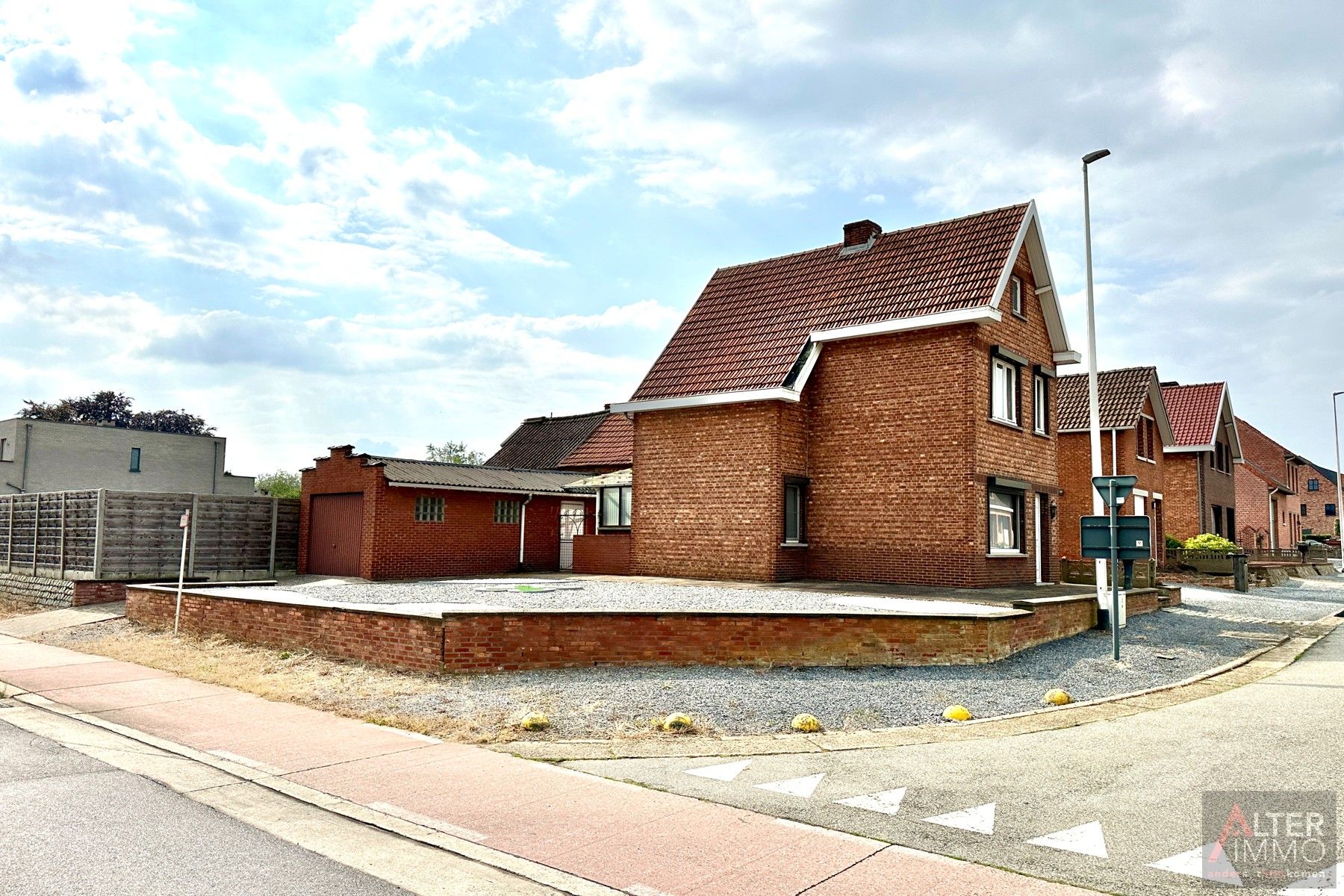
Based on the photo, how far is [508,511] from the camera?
26.9m

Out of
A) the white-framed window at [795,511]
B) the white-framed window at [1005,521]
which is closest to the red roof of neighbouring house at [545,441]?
the white-framed window at [795,511]

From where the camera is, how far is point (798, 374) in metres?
20.1

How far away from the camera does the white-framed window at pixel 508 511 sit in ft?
87.3

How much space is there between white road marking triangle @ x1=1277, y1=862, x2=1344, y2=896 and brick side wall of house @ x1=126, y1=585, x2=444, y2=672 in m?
8.80

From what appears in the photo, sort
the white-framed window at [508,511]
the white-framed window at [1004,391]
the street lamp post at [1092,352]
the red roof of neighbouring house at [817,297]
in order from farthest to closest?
the white-framed window at [508,511] → the white-framed window at [1004,391] → the red roof of neighbouring house at [817,297] → the street lamp post at [1092,352]

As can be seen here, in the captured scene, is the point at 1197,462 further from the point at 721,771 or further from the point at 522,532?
the point at 721,771

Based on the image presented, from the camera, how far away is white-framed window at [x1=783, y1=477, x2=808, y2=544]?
20438 millimetres

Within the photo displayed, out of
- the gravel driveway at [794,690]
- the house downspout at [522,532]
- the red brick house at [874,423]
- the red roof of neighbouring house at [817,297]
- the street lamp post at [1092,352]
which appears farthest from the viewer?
the house downspout at [522,532]

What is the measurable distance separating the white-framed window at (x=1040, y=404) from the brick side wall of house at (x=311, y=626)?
15.4 meters

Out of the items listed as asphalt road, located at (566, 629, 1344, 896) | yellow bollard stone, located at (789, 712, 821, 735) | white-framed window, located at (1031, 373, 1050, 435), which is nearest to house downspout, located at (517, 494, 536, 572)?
white-framed window, located at (1031, 373, 1050, 435)

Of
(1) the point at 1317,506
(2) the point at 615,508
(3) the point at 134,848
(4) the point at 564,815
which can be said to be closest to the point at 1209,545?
(2) the point at 615,508

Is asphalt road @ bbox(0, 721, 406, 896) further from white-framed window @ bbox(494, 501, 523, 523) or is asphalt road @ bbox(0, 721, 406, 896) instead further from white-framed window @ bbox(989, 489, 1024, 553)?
white-framed window @ bbox(494, 501, 523, 523)

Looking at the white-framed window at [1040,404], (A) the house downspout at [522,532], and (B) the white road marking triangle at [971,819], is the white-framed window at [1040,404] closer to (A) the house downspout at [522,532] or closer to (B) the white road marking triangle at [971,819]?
(A) the house downspout at [522,532]

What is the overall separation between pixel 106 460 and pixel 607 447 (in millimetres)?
33252
